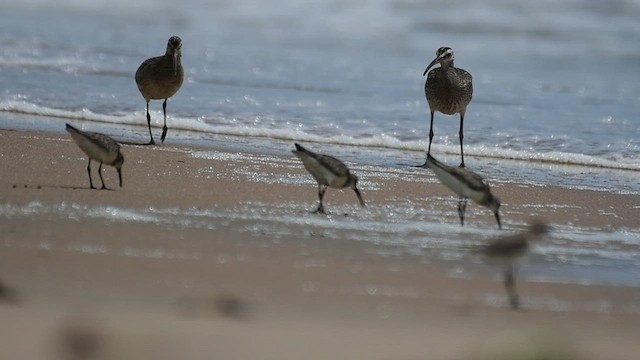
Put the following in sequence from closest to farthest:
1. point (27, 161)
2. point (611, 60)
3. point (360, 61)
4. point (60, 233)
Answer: point (60, 233), point (27, 161), point (360, 61), point (611, 60)

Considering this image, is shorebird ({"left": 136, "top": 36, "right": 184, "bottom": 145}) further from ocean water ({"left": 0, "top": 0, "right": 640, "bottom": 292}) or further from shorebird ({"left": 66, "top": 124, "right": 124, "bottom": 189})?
shorebird ({"left": 66, "top": 124, "right": 124, "bottom": 189})

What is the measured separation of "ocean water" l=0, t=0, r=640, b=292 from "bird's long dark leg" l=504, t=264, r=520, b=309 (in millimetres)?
756

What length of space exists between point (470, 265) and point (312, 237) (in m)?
0.97

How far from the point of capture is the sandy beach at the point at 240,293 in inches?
194

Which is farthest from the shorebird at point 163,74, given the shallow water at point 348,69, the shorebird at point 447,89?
the shorebird at point 447,89

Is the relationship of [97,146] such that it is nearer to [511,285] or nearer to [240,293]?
[240,293]

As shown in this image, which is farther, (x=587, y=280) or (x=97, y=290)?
(x=587, y=280)

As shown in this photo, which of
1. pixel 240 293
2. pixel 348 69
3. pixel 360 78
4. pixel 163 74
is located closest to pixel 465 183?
pixel 240 293

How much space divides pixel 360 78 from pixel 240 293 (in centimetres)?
1349

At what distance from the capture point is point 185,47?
73.9 feet

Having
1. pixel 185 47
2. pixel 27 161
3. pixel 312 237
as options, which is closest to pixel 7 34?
pixel 185 47

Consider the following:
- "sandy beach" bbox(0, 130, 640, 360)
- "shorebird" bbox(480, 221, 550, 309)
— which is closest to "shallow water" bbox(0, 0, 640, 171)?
"sandy beach" bbox(0, 130, 640, 360)

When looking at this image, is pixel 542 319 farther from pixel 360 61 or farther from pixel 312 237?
pixel 360 61

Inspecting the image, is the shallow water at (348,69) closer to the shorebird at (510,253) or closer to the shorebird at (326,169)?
the shorebird at (326,169)
